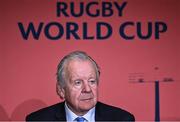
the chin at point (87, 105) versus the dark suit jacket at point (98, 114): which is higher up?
the chin at point (87, 105)

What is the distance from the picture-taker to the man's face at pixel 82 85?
5.41ft

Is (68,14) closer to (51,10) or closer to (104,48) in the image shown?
(51,10)

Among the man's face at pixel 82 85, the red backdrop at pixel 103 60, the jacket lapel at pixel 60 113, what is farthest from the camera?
the red backdrop at pixel 103 60

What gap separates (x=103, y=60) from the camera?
90.7 inches

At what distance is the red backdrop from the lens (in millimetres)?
2271

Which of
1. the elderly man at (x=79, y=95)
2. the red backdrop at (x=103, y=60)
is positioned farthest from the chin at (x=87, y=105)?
the red backdrop at (x=103, y=60)

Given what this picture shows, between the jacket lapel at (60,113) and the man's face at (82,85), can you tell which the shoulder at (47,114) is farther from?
the man's face at (82,85)

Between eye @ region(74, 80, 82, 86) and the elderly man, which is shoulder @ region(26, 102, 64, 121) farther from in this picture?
eye @ region(74, 80, 82, 86)

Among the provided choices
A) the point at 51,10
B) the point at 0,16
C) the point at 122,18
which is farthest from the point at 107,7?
the point at 0,16

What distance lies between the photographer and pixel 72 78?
168 centimetres

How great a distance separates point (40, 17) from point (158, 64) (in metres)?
0.74

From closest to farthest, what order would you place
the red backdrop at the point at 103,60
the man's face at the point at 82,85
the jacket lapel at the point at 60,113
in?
the man's face at the point at 82,85, the jacket lapel at the point at 60,113, the red backdrop at the point at 103,60

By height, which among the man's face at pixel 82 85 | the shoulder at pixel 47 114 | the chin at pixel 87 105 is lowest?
the shoulder at pixel 47 114

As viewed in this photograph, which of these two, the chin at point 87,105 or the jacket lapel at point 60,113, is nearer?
the chin at point 87,105
